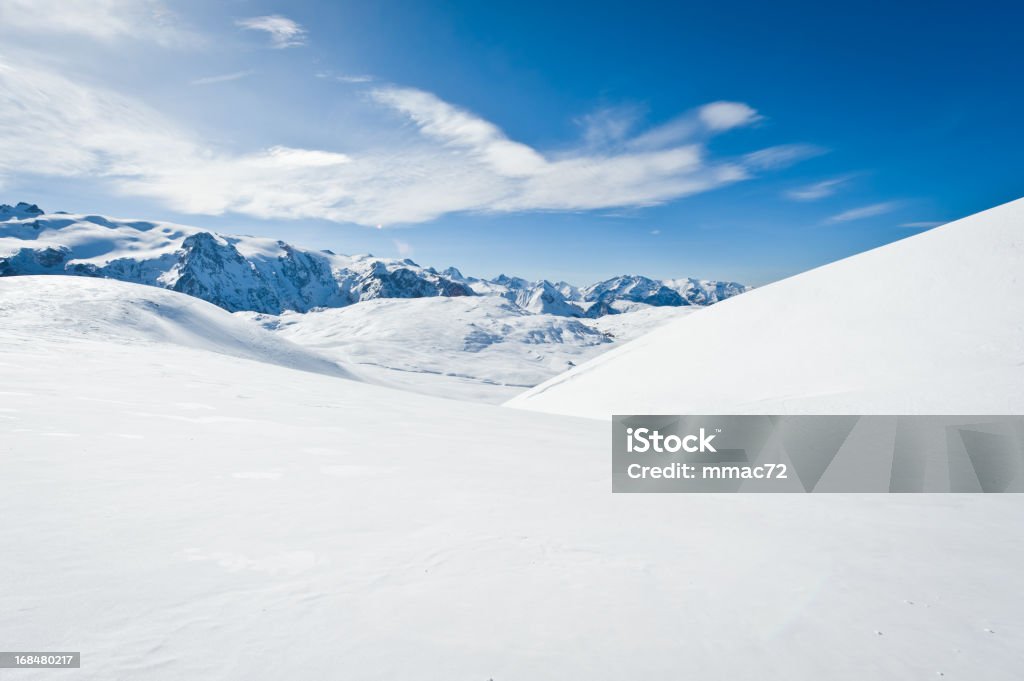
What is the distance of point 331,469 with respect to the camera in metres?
5.95

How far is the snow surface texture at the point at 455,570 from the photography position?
Answer: 258 centimetres

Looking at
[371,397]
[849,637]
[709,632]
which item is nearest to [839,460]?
[849,637]

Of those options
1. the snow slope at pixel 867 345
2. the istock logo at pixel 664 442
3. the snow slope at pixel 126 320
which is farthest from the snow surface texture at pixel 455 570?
the snow slope at pixel 126 320

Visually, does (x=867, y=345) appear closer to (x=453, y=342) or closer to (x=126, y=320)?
(x=126, y=320)

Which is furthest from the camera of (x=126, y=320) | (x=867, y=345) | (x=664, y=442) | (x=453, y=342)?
(x=453, y=342)

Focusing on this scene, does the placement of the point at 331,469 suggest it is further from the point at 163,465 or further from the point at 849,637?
the point at 849,637

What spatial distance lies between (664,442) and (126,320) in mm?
38660

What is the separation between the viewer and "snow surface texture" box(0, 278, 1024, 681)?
102 inches

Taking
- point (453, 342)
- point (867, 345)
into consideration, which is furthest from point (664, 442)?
point (453, 342)

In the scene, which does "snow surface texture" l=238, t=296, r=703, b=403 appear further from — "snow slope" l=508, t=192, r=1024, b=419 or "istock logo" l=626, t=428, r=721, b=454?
"istock logo" l=626, t=428, r=721, b=454

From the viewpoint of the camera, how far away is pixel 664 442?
834 centimetres

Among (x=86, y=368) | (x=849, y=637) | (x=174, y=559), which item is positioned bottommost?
(x=849, y=637)

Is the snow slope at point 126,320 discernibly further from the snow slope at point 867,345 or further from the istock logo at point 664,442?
the snow slope at point 867,345

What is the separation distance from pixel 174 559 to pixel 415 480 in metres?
2.69
